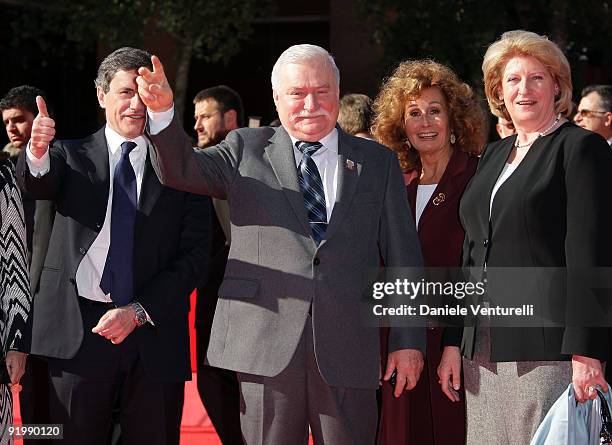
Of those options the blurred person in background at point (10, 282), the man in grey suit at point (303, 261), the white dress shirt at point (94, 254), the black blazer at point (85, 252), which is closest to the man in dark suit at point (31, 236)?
the black blazer at point (85, 252)

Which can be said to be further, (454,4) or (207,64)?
(207,64)

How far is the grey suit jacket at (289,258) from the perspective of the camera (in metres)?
3.58

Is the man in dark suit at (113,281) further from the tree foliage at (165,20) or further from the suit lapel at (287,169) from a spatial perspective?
the tree foliage at (165,20)

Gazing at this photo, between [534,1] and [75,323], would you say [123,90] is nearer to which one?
[75,323]

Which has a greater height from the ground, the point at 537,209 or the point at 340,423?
the point at 537,209

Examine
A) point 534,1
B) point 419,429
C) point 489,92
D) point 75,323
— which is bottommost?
point 419,429

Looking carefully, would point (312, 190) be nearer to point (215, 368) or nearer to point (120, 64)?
point (120, 64)

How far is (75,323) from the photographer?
4.06m

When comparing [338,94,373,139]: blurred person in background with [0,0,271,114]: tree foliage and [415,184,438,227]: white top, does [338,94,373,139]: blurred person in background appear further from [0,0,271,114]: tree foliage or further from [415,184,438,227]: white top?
[0,0,271,114]: tree foliage

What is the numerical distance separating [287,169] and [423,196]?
1.14m

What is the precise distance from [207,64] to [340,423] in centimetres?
1944

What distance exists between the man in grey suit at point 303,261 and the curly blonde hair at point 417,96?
1.07 m

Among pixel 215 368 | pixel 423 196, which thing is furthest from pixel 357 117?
pixel 215 368

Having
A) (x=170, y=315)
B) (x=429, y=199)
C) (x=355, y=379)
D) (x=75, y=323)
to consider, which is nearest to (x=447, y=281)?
(x=429, y=199)
